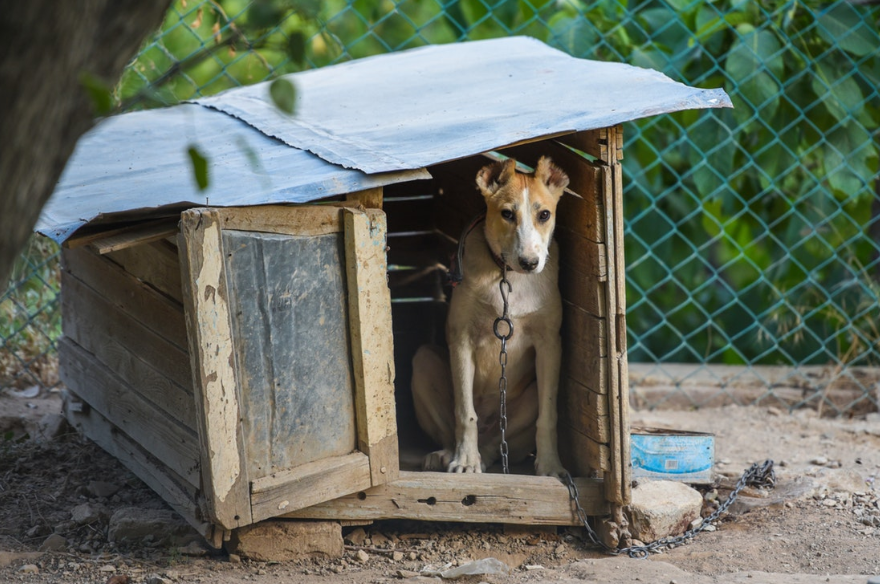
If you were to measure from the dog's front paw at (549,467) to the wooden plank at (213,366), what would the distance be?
124 cm

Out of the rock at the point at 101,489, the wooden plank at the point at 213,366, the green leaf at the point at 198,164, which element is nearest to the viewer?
the green leaf at the point at 198,164

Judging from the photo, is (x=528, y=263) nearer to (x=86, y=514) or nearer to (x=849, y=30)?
(x=86, y=514)

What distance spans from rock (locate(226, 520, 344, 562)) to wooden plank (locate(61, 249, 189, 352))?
2.41ft

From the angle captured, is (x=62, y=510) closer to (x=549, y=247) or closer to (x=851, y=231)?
(x=549, y=247)

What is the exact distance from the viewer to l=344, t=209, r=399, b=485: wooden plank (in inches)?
123

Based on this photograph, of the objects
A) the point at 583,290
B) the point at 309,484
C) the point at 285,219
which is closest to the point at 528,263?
the point at 583,290

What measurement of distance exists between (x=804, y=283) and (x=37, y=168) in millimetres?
4736

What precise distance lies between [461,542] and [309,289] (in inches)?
47.2

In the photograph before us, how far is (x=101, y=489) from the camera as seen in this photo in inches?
152

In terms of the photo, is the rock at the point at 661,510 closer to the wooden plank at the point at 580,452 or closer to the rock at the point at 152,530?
the wooden plank at the point at 580,452

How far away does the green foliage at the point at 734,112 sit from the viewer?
16.0 ft

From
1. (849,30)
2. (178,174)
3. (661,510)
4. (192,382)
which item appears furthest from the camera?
(849,30)

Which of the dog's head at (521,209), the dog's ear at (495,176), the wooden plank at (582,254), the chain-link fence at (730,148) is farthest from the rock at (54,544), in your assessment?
the wooden plank at (582,254)

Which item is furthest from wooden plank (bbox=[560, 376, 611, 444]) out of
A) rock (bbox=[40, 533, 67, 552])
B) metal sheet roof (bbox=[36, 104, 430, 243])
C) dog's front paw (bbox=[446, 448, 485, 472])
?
rock (bbox=[40, 533, 67, 552])
